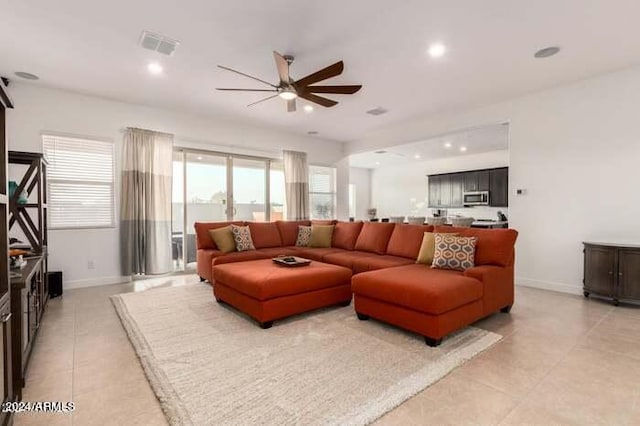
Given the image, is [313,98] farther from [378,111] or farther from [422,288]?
[422,288]

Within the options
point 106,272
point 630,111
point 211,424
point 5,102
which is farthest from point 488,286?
point 106,272

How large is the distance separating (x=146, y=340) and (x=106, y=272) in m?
2.84

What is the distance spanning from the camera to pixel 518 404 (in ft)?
6.09

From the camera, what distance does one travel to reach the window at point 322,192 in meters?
7.90

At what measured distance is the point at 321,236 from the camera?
5488 millimetres

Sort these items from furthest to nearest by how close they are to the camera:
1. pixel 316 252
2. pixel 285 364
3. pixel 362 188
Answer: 1. pixel 362 188
2. pixel 316 252
3. pixel 285 364

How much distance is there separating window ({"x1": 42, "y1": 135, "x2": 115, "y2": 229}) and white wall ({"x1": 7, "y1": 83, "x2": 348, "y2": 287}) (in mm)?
124

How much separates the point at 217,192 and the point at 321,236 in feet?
7.73

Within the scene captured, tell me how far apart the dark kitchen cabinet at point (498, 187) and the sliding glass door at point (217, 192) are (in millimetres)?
5554

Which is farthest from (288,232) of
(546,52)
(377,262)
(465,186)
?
(465,186)

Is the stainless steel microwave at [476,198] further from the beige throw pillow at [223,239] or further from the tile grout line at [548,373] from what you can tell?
the beige throw pillow at [223,239]

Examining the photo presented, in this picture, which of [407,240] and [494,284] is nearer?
[494,284]

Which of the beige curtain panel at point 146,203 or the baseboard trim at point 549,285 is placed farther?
the beige curtain panel at point 146,203

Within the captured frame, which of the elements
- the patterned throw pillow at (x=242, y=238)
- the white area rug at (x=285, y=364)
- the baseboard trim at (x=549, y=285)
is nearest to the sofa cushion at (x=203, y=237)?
the patterned throw pillow at (x=242, y=238)
